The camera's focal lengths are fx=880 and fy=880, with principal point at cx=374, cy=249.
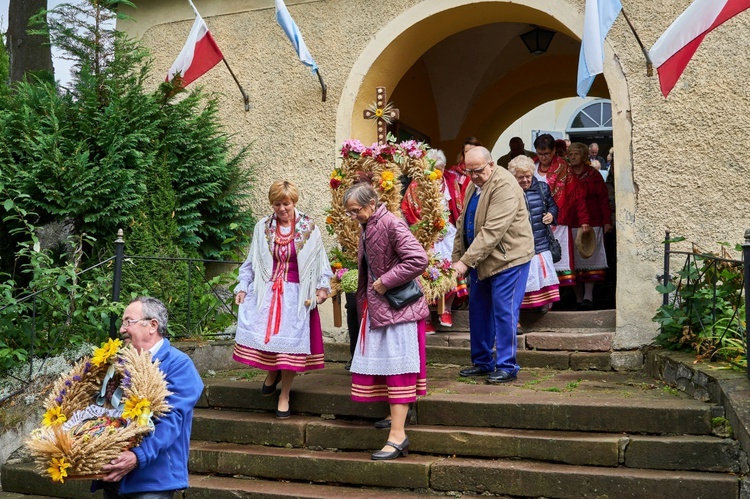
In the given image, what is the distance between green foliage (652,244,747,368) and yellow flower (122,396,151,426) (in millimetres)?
3658

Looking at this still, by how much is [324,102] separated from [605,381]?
378cm

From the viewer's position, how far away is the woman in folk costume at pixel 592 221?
797cm

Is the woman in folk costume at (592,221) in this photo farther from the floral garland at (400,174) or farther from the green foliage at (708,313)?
the floral garland at (400,174)

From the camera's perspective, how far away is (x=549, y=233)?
7367mm

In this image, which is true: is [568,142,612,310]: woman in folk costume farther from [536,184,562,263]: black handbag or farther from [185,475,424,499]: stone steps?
[185,475,424,499]: stone steps

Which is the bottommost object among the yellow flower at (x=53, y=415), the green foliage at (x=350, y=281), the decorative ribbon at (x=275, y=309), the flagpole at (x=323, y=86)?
the yellow flower at (x=53, y=415)

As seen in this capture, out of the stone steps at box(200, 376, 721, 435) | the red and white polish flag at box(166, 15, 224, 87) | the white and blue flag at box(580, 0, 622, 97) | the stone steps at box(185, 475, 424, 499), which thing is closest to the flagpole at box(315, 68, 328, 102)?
the red and white polish flag at box(166, 15, 224, 87)

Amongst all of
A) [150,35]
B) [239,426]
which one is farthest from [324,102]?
[239,426]

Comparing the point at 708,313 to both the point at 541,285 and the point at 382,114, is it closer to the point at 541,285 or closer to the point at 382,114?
the point at 541,285

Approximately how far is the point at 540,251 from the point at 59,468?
15.8ft

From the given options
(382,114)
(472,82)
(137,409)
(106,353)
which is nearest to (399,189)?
(382,114)

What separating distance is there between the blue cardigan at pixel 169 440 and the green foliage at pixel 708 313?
3.44 m

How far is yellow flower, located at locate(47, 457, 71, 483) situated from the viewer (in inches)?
129

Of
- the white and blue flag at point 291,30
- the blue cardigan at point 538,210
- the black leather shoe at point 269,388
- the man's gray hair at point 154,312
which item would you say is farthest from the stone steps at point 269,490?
the white and blue flag at point 291,30
